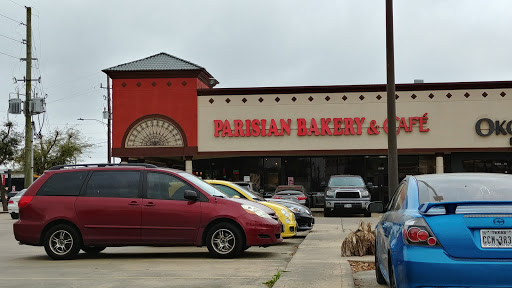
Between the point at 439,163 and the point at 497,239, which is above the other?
the point at 439,163

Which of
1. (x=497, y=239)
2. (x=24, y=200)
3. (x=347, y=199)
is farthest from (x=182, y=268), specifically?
(x=347, y=199)

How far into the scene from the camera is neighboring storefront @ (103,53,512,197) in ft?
119

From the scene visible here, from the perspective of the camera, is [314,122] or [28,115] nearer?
[314,122]

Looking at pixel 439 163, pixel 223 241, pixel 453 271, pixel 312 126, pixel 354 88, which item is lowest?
pixel 223 241

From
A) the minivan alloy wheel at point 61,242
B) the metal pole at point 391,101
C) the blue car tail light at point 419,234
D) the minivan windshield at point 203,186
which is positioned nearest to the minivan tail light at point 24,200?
the minivan alloy wheel at point 61,242

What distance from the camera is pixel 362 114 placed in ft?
120

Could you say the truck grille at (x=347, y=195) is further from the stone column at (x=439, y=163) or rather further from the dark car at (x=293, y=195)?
the stone column at (x=439, y=163)

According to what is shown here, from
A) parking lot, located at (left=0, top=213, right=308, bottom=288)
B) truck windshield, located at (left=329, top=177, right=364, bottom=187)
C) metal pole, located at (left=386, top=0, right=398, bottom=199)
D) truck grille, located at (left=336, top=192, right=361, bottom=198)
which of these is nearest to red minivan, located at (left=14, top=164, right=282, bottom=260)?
parking lot, located at (left=0, top=213, right=308, bottom=288)

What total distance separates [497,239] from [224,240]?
6946 mm

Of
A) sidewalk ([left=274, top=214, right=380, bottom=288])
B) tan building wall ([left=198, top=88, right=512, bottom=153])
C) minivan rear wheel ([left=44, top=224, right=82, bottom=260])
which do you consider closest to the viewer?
sidewalk ([left=274, top=214, right=380, bottom=288])

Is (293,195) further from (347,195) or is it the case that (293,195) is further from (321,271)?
(321,271)

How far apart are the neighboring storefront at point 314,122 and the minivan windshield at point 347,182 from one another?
643 cm

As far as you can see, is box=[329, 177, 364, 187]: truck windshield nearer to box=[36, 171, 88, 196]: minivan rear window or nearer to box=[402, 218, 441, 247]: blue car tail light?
box=[36, 171, 88, 196]: minivan rear window

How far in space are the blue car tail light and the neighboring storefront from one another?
101 feet
